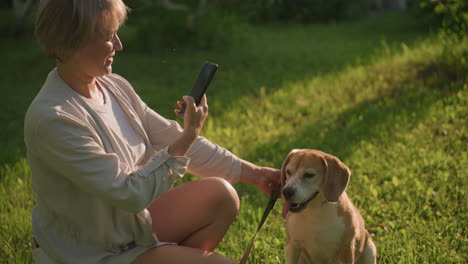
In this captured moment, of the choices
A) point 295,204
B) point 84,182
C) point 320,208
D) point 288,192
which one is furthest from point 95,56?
point 320,208

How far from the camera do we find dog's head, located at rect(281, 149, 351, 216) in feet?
9.25

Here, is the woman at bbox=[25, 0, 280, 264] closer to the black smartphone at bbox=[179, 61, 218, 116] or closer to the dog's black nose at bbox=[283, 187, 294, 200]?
the black smartphone at bbox=[179, 61, 218, 116]

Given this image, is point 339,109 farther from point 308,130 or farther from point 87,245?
point 87,245

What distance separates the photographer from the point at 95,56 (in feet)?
8.00

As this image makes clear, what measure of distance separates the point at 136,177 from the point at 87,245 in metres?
0.43

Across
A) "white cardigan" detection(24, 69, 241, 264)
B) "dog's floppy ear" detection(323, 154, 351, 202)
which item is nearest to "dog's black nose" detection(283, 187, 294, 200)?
"dog's floppy ear" detection(323, 154, 351, 202)

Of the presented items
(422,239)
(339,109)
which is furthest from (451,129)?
(422,239)

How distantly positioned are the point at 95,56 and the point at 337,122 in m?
4.32

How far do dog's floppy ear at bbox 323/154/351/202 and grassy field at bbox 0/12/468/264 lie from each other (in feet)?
3.22

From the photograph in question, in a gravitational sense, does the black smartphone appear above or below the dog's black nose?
above

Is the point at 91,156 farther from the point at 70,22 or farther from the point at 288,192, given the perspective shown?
the point at 288,192

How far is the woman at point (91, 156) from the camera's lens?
2297 millimetres

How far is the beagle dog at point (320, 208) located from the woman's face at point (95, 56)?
1.14 m

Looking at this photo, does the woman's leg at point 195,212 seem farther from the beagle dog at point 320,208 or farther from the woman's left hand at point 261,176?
the beagle dog at point 320,208
